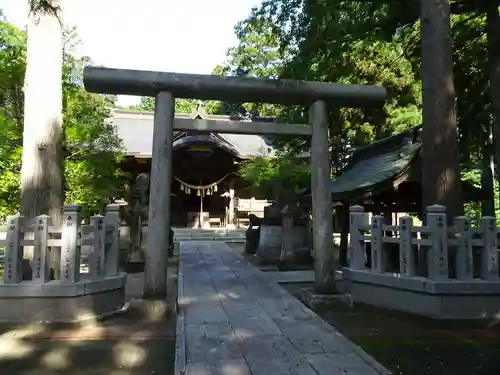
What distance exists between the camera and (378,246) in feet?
20.0

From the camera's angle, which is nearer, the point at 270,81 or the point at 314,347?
the point at 314,347

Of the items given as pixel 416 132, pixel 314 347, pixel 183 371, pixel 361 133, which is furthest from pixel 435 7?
pixel 361 133

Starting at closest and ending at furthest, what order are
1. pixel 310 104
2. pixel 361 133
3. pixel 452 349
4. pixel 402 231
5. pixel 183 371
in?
pixel 183 371, pixel 452 349, pixel 402 231, pixel 310 104, pixel 361 133

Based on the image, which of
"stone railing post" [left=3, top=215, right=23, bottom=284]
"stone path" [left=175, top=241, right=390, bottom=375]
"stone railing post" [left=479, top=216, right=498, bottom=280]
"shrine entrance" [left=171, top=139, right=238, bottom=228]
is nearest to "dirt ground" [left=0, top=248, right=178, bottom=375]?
"stone path" [left=175, top=241, right=390, bottom=375]

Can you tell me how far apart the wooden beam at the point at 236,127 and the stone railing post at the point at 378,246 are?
1715 mm

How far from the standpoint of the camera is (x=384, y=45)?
12.4 m

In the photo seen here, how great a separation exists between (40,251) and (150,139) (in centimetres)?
1816

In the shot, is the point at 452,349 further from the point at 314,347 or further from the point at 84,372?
the point at 84,372

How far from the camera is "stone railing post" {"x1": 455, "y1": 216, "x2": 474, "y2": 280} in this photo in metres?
5.44

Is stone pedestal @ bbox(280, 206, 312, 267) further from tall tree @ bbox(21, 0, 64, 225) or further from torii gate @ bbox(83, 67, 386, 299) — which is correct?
tall tree @ bbox(21, 0, 64, 225)

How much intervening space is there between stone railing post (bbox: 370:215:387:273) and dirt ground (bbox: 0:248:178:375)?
10.2ft

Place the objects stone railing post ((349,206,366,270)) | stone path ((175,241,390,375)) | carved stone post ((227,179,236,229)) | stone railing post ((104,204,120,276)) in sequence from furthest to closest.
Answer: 1. carved stone post ((227,179,236,229))
2. stone railing post ((349,206,366,270))
3. stone railing post ((104,204,120,276))
4. stone path ((175,241,390,375))

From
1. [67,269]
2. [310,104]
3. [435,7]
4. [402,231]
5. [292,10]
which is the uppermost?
[292,10]

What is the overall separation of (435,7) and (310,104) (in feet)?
8.39
